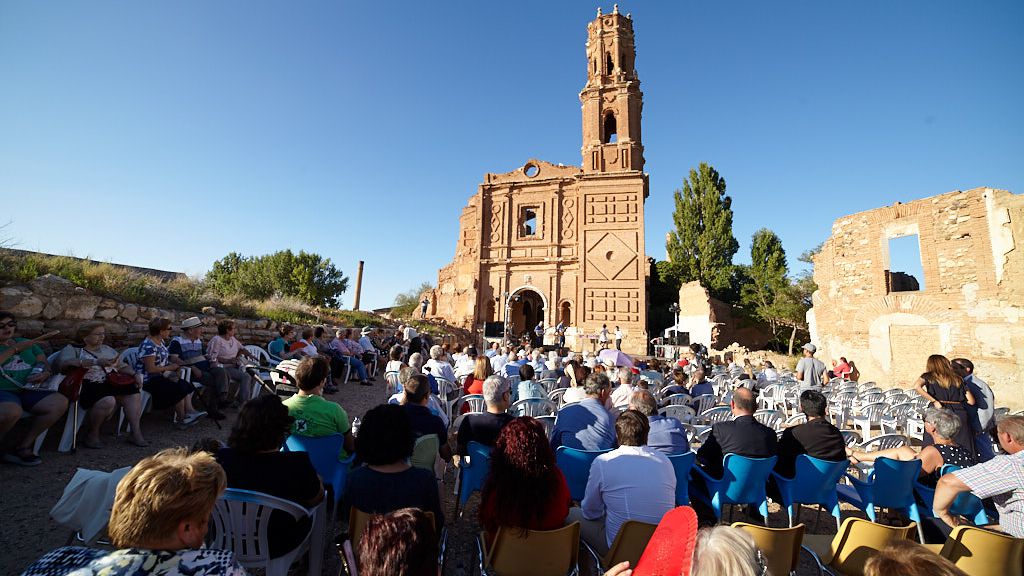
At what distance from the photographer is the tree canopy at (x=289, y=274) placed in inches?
1570

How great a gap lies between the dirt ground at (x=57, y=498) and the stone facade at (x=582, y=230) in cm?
1946

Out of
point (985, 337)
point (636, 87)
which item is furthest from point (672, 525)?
point (636, 87)

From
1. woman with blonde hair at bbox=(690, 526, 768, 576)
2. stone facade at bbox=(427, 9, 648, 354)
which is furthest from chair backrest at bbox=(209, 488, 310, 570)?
stone facade at bbox=(427, 9, 648, 354)

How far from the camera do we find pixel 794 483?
11.3ft

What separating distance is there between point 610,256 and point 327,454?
2342 cm

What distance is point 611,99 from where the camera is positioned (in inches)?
1086

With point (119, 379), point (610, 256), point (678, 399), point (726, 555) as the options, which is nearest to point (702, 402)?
point (678, 399)

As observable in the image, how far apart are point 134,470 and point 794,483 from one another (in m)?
4.36

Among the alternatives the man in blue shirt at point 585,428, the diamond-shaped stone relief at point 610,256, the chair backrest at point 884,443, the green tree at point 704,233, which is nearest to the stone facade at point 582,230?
the diamond-shaped stone relief at point 610,256

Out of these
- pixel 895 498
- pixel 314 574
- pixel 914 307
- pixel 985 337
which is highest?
pixel 914 307

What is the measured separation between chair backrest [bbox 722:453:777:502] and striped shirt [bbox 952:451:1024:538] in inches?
43.4

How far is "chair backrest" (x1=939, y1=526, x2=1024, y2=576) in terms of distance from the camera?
208cm

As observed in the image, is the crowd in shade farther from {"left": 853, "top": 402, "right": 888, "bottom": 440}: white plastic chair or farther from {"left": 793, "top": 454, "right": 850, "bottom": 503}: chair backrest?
{"left": 853, "top": 402, "right": 888, "bottom": 440}: white plastic chair

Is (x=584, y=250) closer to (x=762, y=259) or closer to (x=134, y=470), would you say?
(x=762, y=259)
